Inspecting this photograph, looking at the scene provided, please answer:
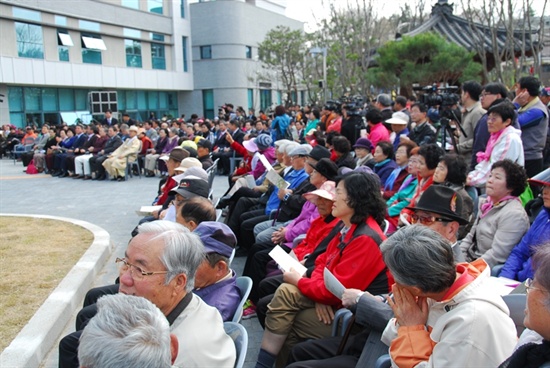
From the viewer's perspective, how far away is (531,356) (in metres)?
1.77

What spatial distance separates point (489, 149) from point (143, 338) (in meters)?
4.57

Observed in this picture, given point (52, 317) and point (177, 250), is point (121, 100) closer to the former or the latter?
point (52, 317)

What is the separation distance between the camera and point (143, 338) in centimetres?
165

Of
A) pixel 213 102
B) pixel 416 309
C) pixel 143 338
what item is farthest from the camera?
pixel 213 102

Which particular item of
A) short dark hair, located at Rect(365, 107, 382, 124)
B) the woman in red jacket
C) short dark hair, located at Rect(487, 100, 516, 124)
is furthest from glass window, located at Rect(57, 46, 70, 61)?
the woman in red jacket

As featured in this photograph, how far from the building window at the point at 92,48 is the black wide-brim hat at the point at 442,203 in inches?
1114

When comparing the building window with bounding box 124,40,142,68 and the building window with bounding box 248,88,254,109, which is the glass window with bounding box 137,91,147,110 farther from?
the building window with bounding box 248,88,254,109

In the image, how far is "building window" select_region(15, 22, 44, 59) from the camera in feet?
80.9

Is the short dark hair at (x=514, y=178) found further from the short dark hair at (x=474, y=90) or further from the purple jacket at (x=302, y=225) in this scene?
the short dark hair at (x=474, y=90)

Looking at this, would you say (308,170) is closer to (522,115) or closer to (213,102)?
(522,115)

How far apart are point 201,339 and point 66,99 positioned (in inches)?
1126

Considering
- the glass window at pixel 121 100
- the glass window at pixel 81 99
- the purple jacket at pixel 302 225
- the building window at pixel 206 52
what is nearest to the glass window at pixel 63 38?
the glass window at pixel 81 99

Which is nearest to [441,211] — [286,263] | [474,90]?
[286,263]

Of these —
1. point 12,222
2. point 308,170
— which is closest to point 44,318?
point 308,170
